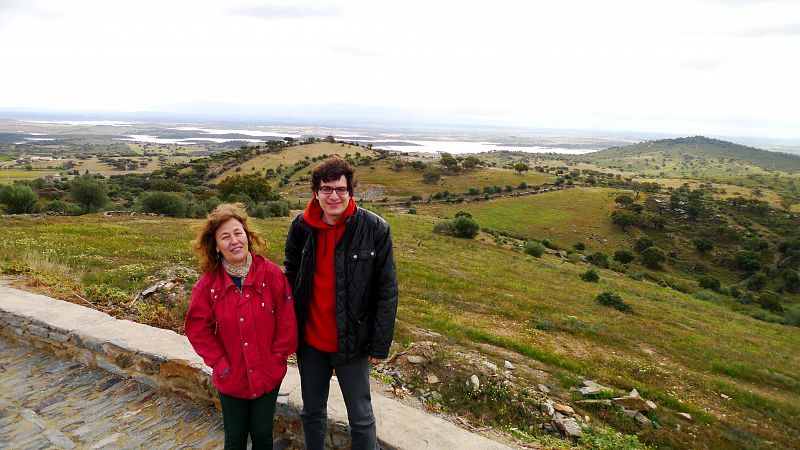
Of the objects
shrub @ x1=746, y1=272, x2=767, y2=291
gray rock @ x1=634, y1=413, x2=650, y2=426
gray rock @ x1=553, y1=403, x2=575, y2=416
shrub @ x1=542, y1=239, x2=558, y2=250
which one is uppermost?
gray rock @ x1=553, y1=403, x2=575, y2=416

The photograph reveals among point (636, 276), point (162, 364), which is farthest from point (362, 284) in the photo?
point (636, 276)

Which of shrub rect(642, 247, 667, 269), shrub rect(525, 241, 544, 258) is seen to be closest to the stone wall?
shrub rect(525, 241, 544, 258)

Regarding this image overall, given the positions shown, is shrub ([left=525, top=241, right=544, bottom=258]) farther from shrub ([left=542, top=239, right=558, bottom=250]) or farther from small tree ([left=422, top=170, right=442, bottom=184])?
small tree ([left=422, top=170, right=442, bottom=184])

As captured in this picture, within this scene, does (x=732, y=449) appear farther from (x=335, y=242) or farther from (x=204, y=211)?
(x=204, y=211)

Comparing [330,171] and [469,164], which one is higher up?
[330,171]

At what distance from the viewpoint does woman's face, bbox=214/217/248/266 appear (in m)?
3.36

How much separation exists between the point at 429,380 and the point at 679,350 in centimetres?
1053

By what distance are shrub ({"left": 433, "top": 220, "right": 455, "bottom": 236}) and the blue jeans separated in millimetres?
28635

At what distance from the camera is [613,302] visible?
18.0 metres

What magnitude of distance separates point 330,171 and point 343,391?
1.85m

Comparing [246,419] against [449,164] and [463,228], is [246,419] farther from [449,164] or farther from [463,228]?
[449,164]

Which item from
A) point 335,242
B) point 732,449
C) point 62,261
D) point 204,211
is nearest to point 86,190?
point 204,211

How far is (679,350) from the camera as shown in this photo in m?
13.3

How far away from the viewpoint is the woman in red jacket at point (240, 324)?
3.30m
